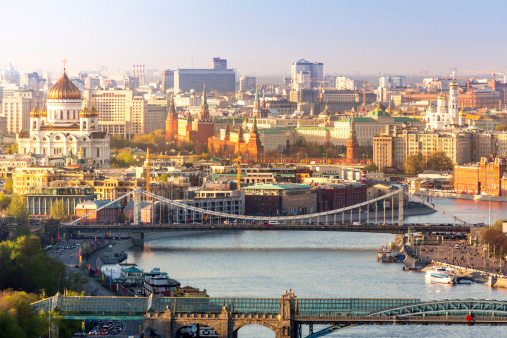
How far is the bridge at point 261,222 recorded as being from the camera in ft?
128

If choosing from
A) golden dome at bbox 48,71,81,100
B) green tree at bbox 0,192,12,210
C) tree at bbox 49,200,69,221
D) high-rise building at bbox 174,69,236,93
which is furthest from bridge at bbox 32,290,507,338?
Result: high-rise building at bbox 174,69,236,93

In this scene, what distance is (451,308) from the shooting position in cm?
2167

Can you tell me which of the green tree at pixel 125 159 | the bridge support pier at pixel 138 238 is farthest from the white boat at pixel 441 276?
the green tree at pixel 125 159

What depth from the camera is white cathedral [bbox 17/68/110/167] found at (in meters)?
57.2

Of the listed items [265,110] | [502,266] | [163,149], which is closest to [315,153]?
[163,149]

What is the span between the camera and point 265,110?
88938 millimetres

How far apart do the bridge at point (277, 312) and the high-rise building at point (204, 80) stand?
105 metres

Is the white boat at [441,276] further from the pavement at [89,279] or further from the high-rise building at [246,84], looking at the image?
the high-rise building at [246,84]

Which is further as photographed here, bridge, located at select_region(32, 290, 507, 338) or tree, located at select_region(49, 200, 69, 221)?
tree, located at select_region(49, 200, 69, 221)

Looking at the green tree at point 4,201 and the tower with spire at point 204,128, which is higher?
the tower with spire at point 204,128

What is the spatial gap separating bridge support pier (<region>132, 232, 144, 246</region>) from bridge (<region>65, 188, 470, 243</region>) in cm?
6

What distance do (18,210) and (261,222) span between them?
6456mm

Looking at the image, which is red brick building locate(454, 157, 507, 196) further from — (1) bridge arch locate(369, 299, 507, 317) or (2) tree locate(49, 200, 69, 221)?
(1) bridge arch locate(369, 299, 507, 317)

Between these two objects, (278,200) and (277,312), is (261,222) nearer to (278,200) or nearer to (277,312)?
(278,200)
